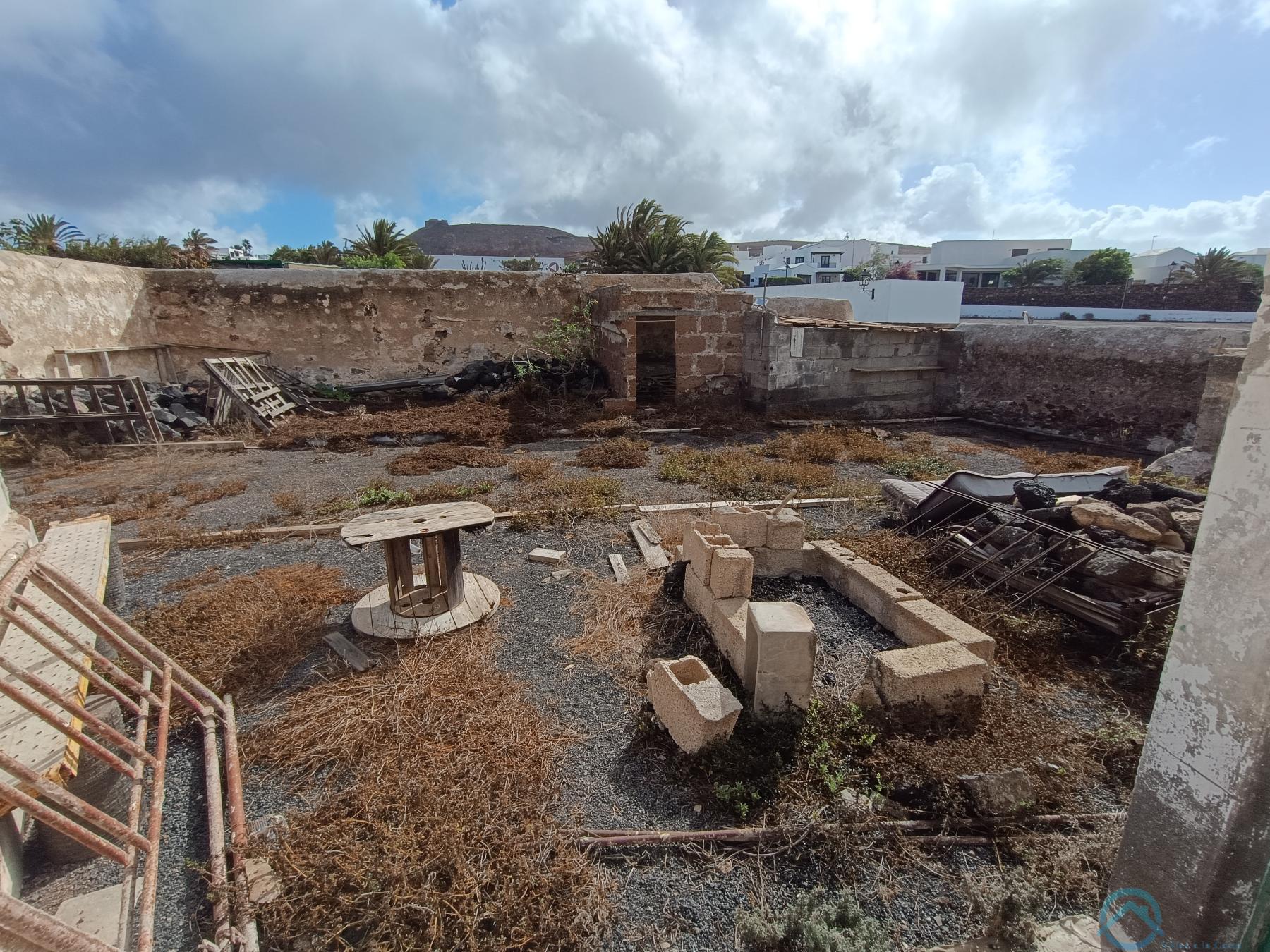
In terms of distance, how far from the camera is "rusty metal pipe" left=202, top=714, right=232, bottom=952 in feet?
6.53

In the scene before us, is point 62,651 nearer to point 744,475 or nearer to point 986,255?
point 744,475

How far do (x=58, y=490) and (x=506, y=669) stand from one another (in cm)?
650

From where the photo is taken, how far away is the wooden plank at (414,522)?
3.57 meters

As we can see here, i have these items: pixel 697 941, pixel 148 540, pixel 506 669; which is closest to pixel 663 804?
pixel 697 941

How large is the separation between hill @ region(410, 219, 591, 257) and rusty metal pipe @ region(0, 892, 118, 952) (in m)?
49.1

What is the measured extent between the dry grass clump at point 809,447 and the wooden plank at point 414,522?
488 cm

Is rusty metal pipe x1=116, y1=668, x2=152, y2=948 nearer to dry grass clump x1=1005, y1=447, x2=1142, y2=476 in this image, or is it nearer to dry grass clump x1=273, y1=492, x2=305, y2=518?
dry grass clump x1=273, y1=492, x2=305, y2=518

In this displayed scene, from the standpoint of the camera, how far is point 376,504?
20.2 feet

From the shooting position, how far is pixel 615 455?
809 centimetres

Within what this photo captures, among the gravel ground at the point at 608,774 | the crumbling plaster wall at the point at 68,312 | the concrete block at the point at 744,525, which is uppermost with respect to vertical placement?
the crumbling plaster wall at the point at 68,312

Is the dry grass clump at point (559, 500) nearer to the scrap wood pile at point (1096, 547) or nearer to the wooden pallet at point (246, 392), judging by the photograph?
the scrap wood pile at point (1096, 547)

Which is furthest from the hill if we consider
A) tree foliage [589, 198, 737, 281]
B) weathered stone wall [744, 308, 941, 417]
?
weathered stone wall [744, 308, 941, 417]

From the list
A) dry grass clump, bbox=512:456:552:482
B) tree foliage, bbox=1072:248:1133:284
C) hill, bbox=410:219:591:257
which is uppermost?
hill, bbox=410:219:591:257

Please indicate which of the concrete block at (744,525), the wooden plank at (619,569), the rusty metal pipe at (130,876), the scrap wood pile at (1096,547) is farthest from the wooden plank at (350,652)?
the scrap wood pile at (1096,547)
